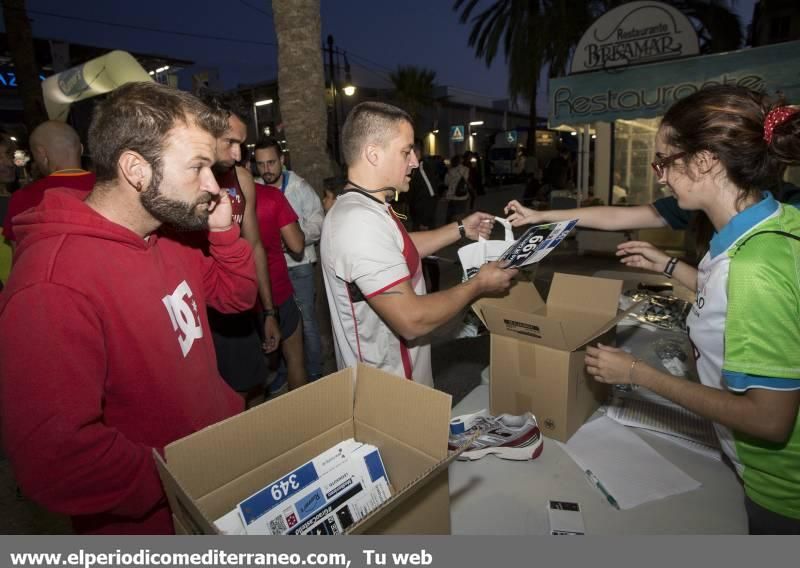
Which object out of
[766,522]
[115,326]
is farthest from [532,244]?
[115,326]

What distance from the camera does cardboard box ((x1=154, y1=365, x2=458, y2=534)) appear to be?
35.2 inches

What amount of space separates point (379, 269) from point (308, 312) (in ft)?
8.47

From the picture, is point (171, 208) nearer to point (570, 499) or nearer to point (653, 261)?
point (570, 499)

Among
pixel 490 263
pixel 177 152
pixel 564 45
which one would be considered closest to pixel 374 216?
pixel 490 263

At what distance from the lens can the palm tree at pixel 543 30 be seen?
16.2 meters

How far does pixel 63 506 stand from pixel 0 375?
12.9 inches

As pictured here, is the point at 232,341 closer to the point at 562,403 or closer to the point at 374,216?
the point at 374,216

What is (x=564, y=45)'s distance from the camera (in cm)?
1759

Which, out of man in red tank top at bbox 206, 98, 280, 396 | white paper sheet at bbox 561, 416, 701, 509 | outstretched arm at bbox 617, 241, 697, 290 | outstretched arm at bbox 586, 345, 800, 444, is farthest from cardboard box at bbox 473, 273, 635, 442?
man in red tank top at bbox 206, 98, 280, 396

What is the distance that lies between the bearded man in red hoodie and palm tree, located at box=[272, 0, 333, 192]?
2515 millimetres

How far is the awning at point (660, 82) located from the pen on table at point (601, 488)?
19.9 feet

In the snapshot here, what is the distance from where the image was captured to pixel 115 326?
123 cm

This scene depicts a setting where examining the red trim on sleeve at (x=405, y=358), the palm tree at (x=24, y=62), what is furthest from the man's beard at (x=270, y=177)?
the palm tree at (x=24, y=62)

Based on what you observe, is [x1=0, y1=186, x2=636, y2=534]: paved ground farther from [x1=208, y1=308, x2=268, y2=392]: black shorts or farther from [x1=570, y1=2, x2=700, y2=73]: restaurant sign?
[x1=570, y1=2, x2=700, y2=73]: restaurant sign
